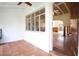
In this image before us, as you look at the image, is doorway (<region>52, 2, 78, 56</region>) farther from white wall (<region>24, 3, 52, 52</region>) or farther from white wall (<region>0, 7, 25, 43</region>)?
white wall (<region>0, 7, 25, 43</region>)

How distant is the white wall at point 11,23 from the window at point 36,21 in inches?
4.3

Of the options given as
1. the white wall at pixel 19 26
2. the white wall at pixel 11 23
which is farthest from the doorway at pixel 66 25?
the white wall at pixel 11 23

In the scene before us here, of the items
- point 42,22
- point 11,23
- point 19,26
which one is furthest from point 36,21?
point 11,23

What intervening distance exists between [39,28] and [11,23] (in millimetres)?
452

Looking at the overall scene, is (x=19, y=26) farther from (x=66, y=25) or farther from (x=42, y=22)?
(x=66, y=25)

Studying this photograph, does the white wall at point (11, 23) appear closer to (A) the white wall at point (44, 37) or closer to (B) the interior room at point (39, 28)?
(B) the interior room at point (39, 28)

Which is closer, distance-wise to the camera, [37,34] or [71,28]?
[71,28]

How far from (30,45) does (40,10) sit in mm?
577

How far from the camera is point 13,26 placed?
219cm

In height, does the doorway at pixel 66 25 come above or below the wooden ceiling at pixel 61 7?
below

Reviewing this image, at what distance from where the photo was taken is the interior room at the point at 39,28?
2.12 m

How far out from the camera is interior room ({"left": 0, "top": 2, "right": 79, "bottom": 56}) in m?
2.12

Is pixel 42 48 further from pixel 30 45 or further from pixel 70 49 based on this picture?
pixel 70 49

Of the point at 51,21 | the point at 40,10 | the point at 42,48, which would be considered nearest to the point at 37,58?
the point at 42,48
